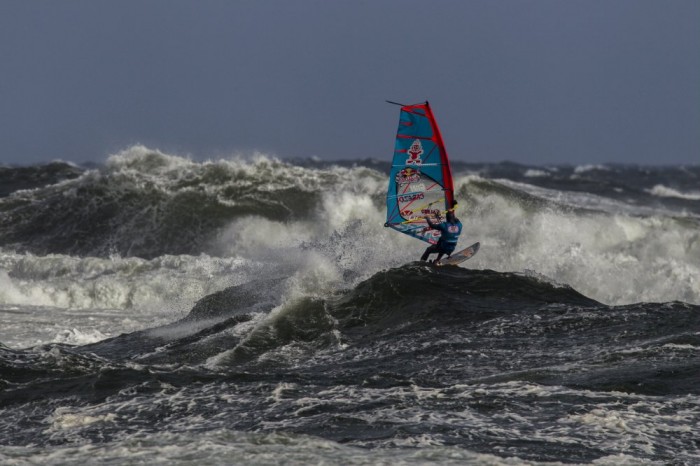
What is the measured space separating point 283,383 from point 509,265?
10.1m

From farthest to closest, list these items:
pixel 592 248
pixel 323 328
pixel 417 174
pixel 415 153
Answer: pixel 592 248 → pixel 417 174 → pixel 415 153 → pixel 323 328

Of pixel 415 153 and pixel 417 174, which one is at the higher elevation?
pixel 415 153

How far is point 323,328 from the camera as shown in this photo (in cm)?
1235

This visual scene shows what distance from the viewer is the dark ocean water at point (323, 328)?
A: 7961 mm

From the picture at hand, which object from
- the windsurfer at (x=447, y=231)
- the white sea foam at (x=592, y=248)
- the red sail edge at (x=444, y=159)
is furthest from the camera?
the white sea foam at (x=592, y=248)

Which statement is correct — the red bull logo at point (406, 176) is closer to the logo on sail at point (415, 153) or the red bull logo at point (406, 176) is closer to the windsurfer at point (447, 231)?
the logo on sail at point (415, 153)

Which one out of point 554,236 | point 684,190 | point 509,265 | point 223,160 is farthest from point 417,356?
point 684,190

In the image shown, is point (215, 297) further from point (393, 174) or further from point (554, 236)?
point (554, 236)

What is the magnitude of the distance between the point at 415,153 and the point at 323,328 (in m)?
3.34

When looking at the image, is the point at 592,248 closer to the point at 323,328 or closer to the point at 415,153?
the point at 415,153

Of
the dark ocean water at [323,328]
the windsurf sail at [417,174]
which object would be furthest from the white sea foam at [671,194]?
the windsurf sail at [417,174]

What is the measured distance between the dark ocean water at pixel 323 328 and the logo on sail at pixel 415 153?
1.47m

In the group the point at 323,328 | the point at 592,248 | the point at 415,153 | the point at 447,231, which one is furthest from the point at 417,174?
the point at 592,248

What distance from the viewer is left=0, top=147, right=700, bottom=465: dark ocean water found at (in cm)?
796
